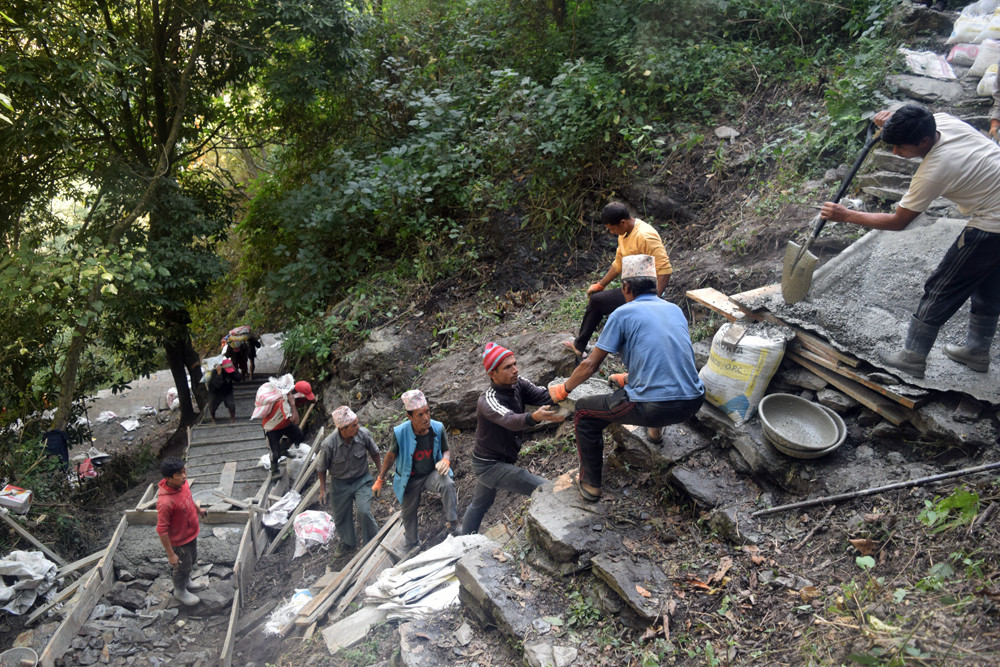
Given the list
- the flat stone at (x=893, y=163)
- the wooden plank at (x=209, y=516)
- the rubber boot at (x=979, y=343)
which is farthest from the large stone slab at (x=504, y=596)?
the flat stone at (x=893, y=163)

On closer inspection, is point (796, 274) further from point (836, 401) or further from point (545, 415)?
point (545, 415)

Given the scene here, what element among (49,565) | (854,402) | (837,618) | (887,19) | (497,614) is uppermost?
(887,19)

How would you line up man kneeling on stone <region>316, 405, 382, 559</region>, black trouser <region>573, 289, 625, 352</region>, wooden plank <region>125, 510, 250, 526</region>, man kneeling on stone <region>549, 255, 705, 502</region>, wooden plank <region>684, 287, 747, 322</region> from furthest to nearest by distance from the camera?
wooden plank <region>125, 510, 250, 526</region>
man kneeling on stone <region>316, 405, 382, 559</region>
black trouser <region>573, 289, 625, 352</region>
wooden plank <region>684, 287, 747, 322</region>
man kneeling on stone <region>549, 255, 705, 502</region>

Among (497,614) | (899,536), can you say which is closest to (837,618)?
(899,536)

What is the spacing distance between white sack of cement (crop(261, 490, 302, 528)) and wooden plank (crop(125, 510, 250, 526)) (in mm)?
266

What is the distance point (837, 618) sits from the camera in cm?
303

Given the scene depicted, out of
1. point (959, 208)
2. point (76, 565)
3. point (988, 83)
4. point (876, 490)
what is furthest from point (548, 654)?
point (988, 83)

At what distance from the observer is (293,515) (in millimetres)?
7352

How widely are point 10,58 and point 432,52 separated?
6725 mm

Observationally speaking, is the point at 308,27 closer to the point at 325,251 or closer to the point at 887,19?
the point at 325,251

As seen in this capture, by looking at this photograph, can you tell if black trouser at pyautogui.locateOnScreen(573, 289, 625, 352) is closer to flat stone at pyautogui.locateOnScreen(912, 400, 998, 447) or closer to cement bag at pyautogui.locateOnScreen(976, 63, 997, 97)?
flat stone at pyautogui.locateOnScreen(912, 400, 998, 447)

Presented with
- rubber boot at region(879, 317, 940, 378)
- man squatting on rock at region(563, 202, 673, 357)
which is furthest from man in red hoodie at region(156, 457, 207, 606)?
rubber boot at region(879, 317, 940, 378)

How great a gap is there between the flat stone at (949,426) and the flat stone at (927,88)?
161 inches

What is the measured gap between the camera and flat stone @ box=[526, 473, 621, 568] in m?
3.99
